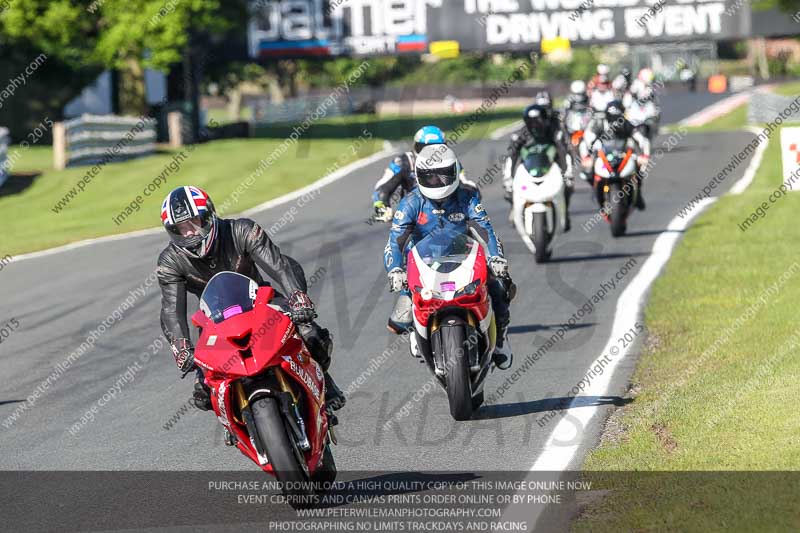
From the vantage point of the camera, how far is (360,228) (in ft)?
66.2

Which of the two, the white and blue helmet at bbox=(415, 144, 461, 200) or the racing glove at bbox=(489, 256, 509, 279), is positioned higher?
the white and blue helmet at bbox=(415, 144, 461, 200)

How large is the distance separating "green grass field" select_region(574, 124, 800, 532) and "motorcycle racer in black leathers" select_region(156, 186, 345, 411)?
174 centimetres

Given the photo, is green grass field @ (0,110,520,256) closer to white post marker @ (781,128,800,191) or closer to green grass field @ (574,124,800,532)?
white post marker @ (781,128,800,191)

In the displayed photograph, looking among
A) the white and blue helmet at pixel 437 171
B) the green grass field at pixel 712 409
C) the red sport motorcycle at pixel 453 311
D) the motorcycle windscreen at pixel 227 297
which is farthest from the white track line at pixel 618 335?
the motorcycle windscreen at pixel 227 297

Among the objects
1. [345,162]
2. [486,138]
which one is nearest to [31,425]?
[345,162]

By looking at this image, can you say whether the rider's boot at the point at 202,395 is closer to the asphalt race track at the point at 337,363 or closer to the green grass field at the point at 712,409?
→ the asphalt race track at the point at 337,363

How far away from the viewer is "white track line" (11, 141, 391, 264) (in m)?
19.1

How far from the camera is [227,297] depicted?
6523 mm

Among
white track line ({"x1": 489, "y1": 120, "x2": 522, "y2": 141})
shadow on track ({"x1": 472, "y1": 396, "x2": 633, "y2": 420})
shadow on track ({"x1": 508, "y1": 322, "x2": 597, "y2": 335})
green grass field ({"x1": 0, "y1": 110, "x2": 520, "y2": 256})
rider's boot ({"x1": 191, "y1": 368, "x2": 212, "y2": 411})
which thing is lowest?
white track line ({"x1": 489, "y1": 120, "x2": 522, "y2": 141})

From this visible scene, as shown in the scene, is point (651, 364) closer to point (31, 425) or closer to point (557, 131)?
point (31, 425)

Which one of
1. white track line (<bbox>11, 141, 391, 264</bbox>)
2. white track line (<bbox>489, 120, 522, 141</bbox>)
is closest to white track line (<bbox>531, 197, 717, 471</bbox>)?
white track line (<bbox>11, 141, 391, 264</bbox>)

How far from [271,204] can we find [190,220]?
17.9m

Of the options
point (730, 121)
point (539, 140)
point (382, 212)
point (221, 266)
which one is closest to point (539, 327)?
point (382, 212)

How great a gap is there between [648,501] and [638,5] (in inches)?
1349
